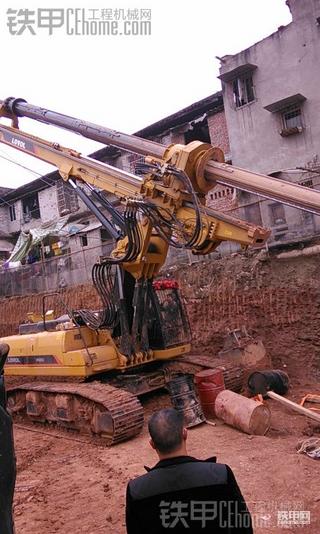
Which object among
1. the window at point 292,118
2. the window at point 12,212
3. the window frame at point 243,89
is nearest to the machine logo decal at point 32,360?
the window at point 292,118

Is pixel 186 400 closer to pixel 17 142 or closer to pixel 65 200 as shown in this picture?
pixel 17 142

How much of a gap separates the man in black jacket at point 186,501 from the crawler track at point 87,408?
4951 mm

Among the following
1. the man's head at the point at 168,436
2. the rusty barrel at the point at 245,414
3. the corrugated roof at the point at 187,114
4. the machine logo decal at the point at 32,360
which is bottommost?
the rusty barrel at the point at 245,414

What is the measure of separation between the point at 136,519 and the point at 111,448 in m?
5.09

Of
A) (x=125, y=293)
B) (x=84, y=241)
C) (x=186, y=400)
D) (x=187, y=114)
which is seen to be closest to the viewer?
(x=186, y=400)

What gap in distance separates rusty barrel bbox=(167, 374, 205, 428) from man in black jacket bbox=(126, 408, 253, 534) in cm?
532

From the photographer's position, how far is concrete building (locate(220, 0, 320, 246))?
61.8 feet

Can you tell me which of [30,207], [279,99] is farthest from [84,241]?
[279,99]

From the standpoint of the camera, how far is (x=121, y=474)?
19.0ft

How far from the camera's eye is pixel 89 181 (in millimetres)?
9320

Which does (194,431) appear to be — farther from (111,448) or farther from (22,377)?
(22,377)

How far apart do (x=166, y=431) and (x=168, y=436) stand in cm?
3

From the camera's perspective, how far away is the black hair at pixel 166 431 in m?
2.31

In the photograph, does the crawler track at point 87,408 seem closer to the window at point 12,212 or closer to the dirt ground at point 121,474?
the dirt ground at point 121,474
